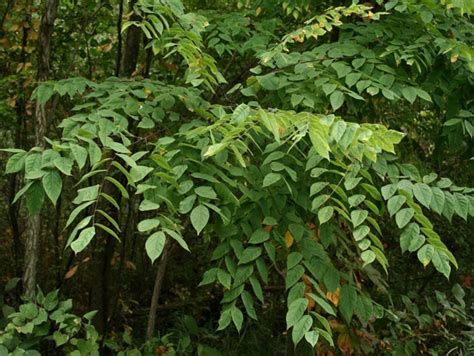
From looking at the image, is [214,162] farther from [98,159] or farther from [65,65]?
[65,65]

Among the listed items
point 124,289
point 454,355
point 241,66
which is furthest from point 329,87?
point 124,289

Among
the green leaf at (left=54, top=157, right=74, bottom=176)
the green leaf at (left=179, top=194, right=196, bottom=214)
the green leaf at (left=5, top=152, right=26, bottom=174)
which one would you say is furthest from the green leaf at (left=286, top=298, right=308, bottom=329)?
the green leaf at (left=5, top=152, right=26, bottom=174)

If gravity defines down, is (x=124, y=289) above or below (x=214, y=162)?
below

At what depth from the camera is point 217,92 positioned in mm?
3674

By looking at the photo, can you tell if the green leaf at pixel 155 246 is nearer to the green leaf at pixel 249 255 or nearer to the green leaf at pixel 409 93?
the green leaf at pixel 249 255

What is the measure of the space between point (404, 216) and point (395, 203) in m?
0.05

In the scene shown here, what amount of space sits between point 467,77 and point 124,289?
350cm

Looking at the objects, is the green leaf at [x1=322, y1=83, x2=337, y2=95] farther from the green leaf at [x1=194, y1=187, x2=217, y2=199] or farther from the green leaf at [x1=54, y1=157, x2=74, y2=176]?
the green leaf at [x1=54, y1=157, x2=74, y2=176]

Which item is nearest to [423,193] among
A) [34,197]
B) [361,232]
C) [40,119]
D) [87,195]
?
[361,232]

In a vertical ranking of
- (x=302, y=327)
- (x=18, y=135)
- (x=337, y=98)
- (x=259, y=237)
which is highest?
(x=337, y=98)

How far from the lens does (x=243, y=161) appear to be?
202 cm

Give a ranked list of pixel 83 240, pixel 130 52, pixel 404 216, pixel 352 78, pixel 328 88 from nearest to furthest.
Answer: pixel 83 240 < pixel 404 216 < pixel 328 88 < pixel 352 78 < pixel 130 52

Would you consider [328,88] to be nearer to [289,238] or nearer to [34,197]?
[289,238]

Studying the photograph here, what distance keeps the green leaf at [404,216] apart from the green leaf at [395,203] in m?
0.02
